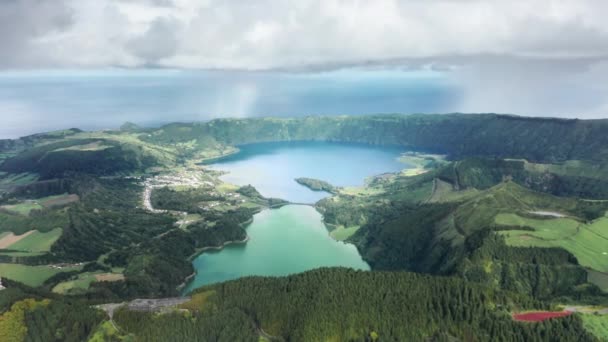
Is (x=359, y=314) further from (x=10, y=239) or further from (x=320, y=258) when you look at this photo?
(x=10, y=239)

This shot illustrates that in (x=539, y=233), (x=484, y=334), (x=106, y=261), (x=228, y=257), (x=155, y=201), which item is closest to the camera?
(x=484, y=334)

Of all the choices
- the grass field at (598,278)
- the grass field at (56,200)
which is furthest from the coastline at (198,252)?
the grass field at (598,278)

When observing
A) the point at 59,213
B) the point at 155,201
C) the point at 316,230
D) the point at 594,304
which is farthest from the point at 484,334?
the point at 155,201

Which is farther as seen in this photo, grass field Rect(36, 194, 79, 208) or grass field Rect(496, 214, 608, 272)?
grass field Rect(36, 194, 79, 208)

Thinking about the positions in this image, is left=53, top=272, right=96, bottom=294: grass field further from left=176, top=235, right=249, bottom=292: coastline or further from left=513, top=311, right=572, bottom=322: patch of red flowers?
left=513, top=311, right=572, bottom=322: patch of red flowers

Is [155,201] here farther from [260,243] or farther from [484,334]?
[484,334]

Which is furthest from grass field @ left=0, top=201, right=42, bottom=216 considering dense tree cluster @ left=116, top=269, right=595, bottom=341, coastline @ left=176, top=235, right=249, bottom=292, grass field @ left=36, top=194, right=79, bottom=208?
dense tree cluster @ left=116, top=269, right=595, bottom=341
